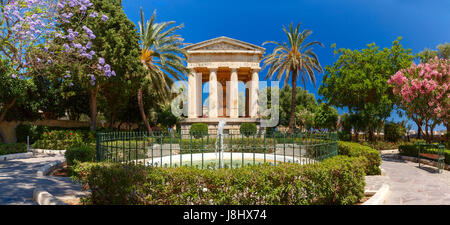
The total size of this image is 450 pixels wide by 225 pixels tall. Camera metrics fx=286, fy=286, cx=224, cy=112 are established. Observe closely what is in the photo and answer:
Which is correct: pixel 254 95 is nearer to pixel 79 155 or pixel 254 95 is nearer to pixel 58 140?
pixel 58 140

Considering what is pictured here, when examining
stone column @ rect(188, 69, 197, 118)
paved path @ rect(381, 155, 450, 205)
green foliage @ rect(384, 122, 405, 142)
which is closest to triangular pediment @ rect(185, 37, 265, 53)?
stone column @ rect(188, 69, 197, 118)

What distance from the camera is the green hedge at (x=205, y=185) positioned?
231 inches

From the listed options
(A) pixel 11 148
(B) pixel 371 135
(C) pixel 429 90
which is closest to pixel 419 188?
(C) pixel 429 90

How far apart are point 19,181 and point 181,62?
17.2 metres

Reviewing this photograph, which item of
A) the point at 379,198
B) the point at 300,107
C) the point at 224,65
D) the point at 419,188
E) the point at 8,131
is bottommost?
the point at 419,188

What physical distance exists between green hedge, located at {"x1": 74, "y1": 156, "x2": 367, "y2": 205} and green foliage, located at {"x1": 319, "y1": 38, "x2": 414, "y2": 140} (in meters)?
19.6

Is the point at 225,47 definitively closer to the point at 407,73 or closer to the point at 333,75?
the point at 333,75

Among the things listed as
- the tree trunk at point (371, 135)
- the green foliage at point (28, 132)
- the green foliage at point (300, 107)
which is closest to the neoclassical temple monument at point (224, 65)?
the tree trunk at point (371, 135)

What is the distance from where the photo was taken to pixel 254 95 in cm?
3172

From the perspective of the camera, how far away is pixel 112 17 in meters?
21.2

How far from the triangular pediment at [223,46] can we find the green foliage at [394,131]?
1481 cm

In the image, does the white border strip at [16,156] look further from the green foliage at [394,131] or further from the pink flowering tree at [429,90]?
the green foliage at [394,131]

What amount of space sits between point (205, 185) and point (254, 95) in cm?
2630
